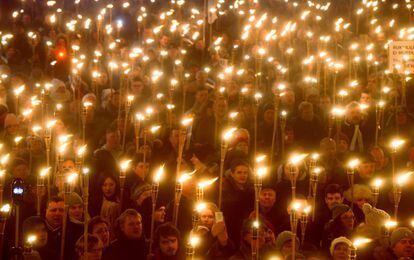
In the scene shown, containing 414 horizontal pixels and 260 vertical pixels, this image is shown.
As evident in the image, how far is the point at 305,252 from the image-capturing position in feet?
20.6

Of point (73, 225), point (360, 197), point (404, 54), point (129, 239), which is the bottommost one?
point (129, 239)

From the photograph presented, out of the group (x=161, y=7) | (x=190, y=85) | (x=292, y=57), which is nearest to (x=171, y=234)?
(x=190, y=85)

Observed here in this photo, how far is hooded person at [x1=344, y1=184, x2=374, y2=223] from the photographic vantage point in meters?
7.32

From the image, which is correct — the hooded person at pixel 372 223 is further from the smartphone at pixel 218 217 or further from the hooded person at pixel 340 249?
the smartphone at pixel 218 217

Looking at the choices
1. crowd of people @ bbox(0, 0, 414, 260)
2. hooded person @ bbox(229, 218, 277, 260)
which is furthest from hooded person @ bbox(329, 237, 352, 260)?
hooded person @ bbox(229, 218, 277, 260)

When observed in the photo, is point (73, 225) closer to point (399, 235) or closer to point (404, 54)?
point (399, 235)

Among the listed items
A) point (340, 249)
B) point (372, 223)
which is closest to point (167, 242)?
point (340, 249)

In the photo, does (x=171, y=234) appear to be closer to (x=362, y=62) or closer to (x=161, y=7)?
(x=362, y=62)

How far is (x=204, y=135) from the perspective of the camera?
999 centimetres

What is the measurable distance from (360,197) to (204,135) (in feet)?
10.7

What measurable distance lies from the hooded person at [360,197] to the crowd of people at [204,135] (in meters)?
0.02

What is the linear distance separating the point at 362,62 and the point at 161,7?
6797 mm

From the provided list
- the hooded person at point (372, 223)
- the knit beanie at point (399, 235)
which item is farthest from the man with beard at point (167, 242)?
the knit beanie at point (399, 235)

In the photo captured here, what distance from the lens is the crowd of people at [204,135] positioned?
20.1 feet
